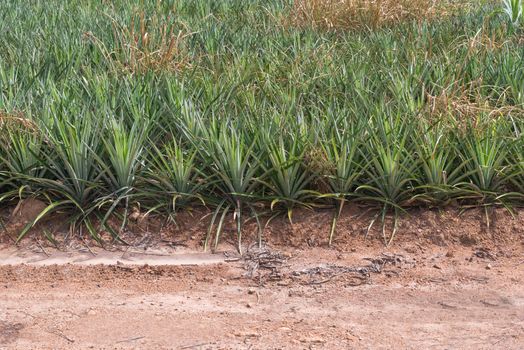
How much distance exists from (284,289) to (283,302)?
0.12 m

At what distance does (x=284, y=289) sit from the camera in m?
3.93

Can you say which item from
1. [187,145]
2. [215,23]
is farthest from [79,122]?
[215,23]

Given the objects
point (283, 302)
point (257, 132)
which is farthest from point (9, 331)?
point (257, 132)

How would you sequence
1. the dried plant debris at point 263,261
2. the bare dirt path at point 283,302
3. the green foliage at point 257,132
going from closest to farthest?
the bare dirt path at point 283,302 < the dried plant debris at point 263,261 < the green foliage at point 257,132

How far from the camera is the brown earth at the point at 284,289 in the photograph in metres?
3.51

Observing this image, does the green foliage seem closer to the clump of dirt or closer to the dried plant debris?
the dried plant debris

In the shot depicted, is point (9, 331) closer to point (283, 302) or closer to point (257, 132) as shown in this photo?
point (283, 302)

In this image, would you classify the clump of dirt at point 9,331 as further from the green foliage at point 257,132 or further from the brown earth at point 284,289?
the green foliage at point 257,132

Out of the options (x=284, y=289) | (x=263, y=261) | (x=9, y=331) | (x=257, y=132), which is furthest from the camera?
(x=257, y=132)

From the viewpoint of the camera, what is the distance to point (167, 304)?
3805 mm

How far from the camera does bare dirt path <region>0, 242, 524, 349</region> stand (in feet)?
11.5

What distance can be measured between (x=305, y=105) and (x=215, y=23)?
7.17ft

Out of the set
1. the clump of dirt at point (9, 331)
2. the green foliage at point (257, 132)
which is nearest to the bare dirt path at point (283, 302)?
the clump of dirt at point (9, 331)

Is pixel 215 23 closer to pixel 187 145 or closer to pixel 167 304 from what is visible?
pixel 187 145
